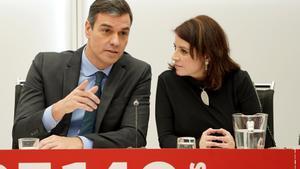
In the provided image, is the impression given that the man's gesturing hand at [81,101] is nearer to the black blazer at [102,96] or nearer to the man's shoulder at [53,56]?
the black blazer at [102,96]

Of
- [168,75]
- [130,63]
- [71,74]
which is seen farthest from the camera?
[168,75]

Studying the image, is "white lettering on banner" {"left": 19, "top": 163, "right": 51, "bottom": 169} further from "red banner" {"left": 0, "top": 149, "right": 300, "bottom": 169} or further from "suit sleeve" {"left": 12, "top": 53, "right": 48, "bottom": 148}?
"suit sleeve" {"left": 12, "top": 53, "right": 48, "bottom": 148}

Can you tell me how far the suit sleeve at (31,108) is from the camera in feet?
7.30

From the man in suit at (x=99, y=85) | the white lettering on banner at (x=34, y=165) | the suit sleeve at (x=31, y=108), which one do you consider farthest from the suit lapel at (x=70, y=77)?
the white lettering on banner at (x=34, y=165)

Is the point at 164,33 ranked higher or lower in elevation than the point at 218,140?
higher

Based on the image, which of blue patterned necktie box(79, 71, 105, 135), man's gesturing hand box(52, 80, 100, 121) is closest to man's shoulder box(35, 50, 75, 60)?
blue patterned necktie box(79, 71, 105, 135)

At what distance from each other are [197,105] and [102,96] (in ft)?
1.78

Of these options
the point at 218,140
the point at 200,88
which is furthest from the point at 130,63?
the point at 218,140

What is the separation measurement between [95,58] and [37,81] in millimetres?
298

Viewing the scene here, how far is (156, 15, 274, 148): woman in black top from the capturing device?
8.67ft

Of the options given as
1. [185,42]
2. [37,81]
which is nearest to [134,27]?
[185,42]

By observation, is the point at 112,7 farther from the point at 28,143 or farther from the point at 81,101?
the point at 28,143

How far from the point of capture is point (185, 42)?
2688 millimetres

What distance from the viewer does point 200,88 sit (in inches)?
107
